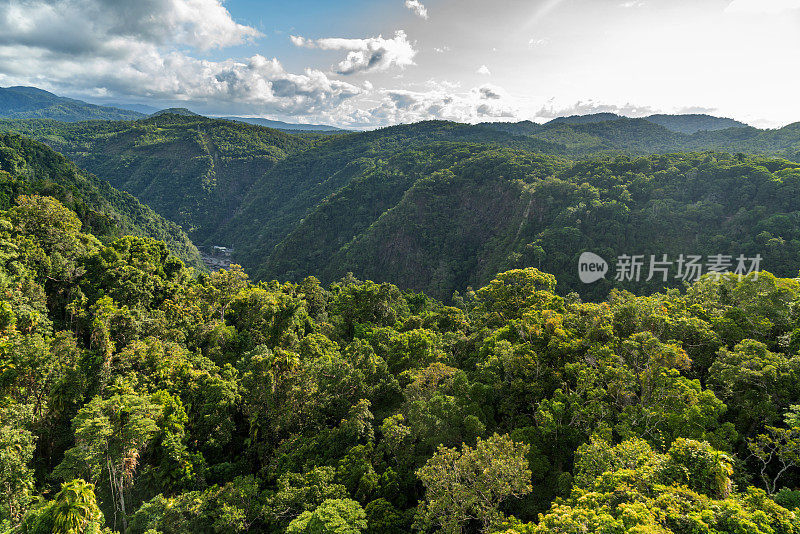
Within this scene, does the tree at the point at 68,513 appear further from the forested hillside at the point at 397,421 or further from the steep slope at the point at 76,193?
the steep slope at the point at 76,193

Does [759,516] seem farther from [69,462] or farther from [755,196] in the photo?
[755,196]

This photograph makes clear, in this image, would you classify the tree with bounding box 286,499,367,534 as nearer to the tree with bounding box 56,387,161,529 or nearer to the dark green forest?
the dark green forest

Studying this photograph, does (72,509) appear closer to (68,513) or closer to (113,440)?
(68,513)

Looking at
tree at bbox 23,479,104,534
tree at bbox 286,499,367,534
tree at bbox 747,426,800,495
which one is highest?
tree at bbox 747,426,800,495

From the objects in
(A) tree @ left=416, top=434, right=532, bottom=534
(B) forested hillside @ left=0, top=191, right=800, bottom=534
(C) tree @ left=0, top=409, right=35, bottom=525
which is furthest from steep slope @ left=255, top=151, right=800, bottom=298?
(C) tree @ left=0, top=409, right=35, bottom=525

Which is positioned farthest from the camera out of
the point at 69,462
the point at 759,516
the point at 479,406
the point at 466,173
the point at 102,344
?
the point at 466,173

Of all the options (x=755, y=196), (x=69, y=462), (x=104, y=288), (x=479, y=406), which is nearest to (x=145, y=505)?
(x=69, y=462)
